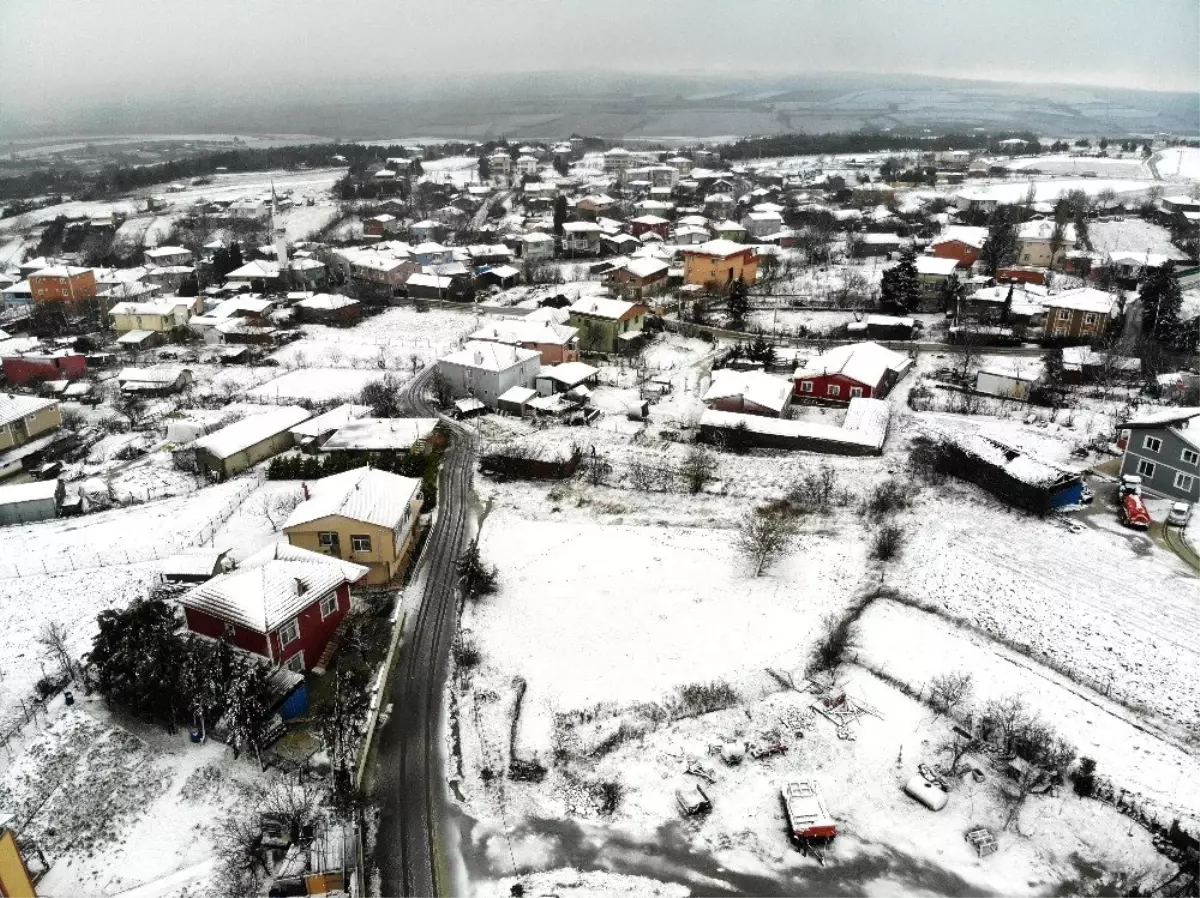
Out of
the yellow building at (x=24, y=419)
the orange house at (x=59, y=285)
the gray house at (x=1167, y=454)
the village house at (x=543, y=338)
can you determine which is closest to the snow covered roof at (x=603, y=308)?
the village house at (x=543, y=338)

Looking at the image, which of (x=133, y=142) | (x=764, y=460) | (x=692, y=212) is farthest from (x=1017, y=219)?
(x=133, y=142)

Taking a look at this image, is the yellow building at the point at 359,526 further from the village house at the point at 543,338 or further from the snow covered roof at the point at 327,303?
the snow covered roof at the point at 327,303

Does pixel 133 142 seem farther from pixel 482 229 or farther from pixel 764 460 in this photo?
pixel 764 460

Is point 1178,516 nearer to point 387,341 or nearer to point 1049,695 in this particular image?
point 1049,695

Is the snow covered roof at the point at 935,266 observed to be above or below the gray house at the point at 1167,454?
above

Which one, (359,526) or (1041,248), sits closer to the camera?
(359,526)

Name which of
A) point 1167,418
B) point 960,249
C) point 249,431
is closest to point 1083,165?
point 960,249
